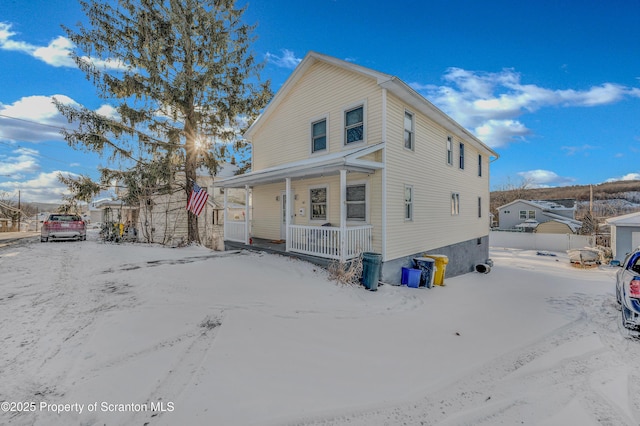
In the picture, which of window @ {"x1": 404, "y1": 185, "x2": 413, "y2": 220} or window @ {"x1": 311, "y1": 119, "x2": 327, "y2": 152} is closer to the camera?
window @ {"x1": 404, "y1": 185, "x2": 413, "y2": 220}

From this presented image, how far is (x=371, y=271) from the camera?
25.1 ft

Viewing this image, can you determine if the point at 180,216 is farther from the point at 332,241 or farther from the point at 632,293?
the point at 632,293

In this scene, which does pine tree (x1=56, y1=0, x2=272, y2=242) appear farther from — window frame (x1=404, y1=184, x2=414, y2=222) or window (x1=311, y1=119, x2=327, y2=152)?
window frame (x1=404, y1=184, x2=414, y2=222)

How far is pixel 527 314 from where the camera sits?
6.84 meters

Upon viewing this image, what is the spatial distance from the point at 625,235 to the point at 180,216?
3108 centimetres

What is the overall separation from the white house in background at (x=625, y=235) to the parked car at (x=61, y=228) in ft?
112

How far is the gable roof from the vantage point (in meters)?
8.96

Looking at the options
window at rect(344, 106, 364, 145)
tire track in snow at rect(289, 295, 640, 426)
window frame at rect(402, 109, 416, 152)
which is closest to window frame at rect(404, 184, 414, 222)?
window frame at rect(402, 109, 416, 152)

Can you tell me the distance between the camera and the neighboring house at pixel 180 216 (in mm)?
16578

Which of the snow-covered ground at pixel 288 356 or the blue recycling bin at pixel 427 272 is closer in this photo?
the snow-covered ground at pixel 288 356

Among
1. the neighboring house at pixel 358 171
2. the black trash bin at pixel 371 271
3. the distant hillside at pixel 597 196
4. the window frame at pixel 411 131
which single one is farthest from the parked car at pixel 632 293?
the distant hillside at pixel 597 196

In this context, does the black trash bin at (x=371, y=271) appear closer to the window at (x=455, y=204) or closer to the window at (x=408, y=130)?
the window at (x=408, y=130)

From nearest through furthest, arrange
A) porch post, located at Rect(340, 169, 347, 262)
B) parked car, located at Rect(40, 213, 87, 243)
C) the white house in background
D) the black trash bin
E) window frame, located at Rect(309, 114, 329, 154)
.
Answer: the black trash bin → porch post, located at Rect(340, 169, 347, 262) → window frame, located at Rect(309, 114, 329, 154) → parked car, located at Rect(40, 213, 87, 243) → the white house in background

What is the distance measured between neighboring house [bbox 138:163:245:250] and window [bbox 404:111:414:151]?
1072 cm
